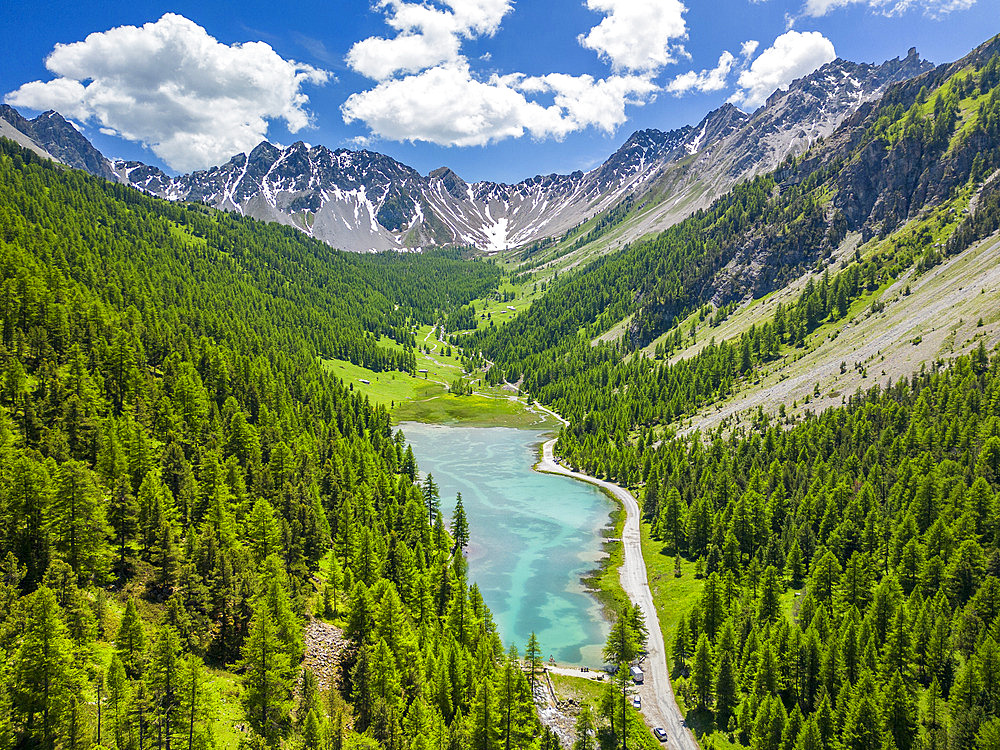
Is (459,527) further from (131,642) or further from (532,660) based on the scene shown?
(131,642)

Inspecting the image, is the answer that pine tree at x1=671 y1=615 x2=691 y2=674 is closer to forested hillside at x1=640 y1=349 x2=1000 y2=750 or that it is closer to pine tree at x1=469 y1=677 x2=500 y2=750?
forested hillside at x1=640 y1=349 x2=1000 y2=750

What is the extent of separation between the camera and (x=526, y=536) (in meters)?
103

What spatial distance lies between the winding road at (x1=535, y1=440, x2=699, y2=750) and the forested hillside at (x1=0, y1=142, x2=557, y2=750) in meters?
12.9

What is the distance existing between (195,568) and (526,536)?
63410mm

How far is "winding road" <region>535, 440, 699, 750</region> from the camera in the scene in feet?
177

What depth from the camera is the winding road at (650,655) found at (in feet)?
177

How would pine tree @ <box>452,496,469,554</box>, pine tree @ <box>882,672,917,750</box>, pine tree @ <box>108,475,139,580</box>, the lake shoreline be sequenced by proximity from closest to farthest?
pine tree @ <box>882,672,917,750</box> < pine tree @ <box>108,475,139,580</box> < the lake shoreline < pine tree @ <box>452,496,469,554</box>

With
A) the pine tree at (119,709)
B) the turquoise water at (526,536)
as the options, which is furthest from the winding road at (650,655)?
the pine tree at (119,709)

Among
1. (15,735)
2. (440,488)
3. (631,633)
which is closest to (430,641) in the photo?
(631,633)

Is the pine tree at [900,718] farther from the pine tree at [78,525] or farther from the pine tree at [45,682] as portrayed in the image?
the pine tree at [78,525]

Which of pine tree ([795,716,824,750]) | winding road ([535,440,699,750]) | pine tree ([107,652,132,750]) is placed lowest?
winding road ([535,440,699,750])

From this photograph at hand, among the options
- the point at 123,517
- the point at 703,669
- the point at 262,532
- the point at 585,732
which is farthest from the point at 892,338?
the point at 123,517

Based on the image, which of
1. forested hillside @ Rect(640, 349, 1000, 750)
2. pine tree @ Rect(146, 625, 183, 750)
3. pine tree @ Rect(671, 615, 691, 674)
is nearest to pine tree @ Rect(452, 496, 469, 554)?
forested hillside @ Rect(640, 349, 1000, 750)

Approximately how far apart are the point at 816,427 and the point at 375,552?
9362cm
